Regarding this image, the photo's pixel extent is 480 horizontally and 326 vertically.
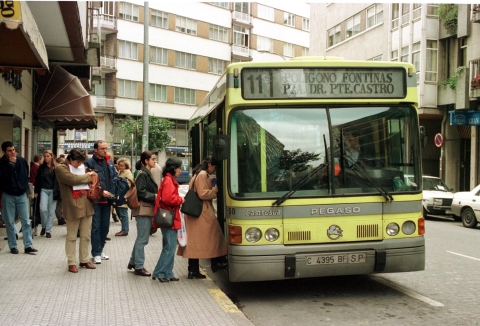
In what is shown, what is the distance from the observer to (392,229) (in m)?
7.14

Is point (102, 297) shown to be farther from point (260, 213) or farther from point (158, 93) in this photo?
point (158, 93)

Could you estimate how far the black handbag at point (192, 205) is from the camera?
26.0ft

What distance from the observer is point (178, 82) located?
2186 inches

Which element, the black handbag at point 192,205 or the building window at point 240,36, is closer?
the black handbag at point 192,205

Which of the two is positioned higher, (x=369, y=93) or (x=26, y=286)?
(x=369, y=93)

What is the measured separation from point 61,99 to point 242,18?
4624 cm

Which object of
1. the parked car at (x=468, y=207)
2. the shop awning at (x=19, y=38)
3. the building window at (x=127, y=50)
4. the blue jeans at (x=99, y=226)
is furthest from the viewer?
the building window at (x=127, y=50)

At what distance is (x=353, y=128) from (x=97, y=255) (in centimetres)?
454

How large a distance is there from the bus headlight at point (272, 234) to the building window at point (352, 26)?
108 feet

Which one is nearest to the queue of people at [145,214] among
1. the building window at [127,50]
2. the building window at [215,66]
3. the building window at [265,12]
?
the building window at [127,50]

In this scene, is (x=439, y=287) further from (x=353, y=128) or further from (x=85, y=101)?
(x=85, y=101)

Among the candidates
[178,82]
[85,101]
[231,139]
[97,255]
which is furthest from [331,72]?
[178,82]

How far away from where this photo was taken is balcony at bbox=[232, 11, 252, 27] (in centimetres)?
5953

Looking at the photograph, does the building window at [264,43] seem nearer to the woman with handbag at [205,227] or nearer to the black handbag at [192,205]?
the woman with handbag at [205,227]
